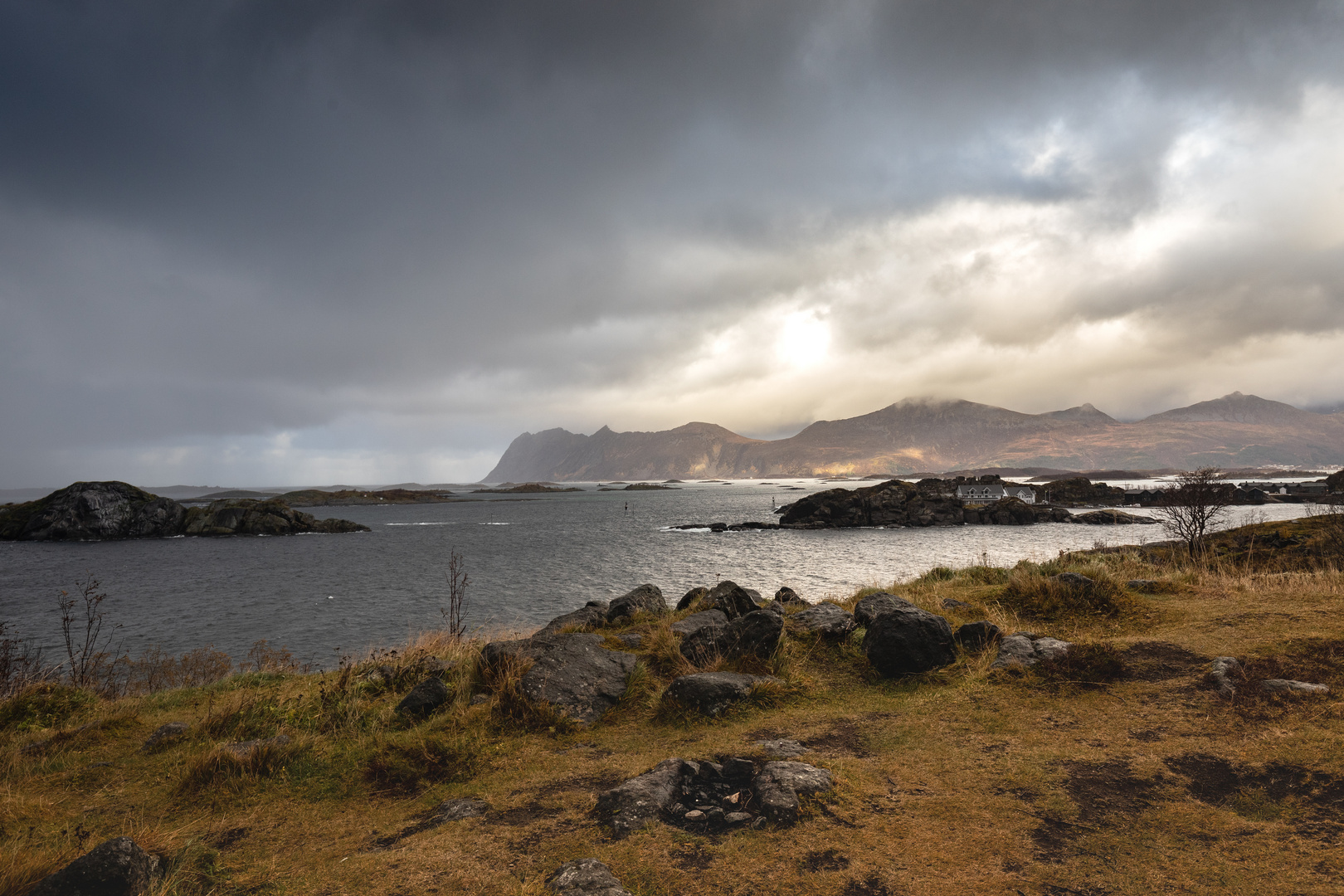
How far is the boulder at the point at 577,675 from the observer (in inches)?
329

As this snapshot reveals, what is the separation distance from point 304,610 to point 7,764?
2837cm

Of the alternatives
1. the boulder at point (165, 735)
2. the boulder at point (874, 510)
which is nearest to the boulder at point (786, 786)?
the boulder at point (165, 735)

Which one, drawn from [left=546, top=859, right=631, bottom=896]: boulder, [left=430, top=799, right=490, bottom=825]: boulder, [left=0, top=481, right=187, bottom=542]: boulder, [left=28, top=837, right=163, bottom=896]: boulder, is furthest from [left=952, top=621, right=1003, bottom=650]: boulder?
[left=0, top=481, right=187, bottom=542]: boulder

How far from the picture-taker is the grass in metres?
4.26

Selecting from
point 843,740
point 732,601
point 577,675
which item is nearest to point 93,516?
point 732,601

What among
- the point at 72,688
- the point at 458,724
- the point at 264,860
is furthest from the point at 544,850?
the point at 72,688

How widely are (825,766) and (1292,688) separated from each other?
18.5 feet

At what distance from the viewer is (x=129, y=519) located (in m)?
86.6

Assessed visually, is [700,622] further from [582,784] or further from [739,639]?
[582,784]

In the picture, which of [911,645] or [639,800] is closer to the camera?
[639,800]

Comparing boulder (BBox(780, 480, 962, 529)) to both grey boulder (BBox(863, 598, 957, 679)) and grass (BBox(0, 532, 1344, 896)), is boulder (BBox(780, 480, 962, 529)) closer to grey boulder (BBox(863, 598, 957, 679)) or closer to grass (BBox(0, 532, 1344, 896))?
grey boulder (BBox(863, 598, 957, 679))

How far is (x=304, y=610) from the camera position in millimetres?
32031

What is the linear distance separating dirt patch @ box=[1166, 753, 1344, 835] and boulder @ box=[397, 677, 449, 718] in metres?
9.53

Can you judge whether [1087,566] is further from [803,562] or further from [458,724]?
[803,562]
